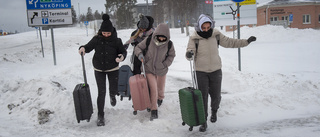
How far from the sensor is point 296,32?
20.6 metres

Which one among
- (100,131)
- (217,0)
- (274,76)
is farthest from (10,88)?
(217,0)

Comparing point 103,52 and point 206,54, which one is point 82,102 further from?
point 206,54

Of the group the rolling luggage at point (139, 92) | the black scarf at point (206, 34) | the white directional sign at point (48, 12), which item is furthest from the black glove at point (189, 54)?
the white directional sign at point (48, 12)

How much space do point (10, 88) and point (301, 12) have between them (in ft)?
141

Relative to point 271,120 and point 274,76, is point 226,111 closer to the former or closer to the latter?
point 271,120

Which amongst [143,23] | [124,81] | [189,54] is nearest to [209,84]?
[189,54]

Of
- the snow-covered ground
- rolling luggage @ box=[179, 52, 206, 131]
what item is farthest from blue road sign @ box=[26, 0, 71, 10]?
rolling luggage @ box=[179, 52, 206, 131]

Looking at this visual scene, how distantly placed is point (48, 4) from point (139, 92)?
7.91 m

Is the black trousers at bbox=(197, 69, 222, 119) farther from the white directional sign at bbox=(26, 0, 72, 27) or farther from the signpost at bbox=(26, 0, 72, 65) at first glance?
the white directional sign at bbox=(26, 0, 72, 27)

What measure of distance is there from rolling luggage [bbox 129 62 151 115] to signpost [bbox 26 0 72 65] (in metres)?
7.08

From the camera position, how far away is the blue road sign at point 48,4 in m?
9.92

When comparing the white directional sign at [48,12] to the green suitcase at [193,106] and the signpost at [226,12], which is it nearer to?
the green suitcase at [193,106]

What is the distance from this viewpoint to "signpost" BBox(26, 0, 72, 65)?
10.0 m

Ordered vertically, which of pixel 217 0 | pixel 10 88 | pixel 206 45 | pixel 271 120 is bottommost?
pixel 271 120
